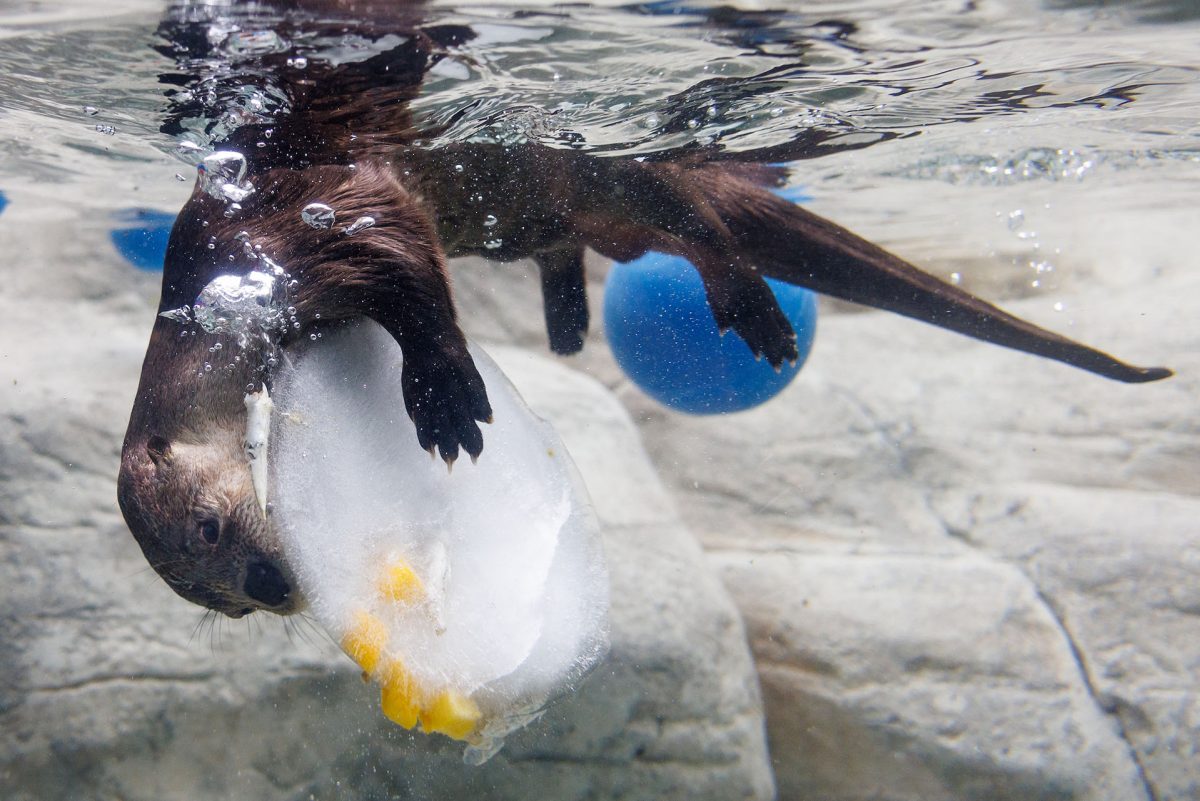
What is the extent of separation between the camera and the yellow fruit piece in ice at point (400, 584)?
1922 mm

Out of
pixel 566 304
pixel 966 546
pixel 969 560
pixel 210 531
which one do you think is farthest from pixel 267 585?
pixel 966 546

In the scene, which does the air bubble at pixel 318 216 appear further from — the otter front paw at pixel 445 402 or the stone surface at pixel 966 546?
the stone surface at pixel 966 546

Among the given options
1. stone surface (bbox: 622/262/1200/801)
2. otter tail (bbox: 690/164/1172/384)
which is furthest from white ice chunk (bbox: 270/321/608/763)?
stone surface (bbox: 622/262/1200/801)

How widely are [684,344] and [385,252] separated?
1649 millimetres

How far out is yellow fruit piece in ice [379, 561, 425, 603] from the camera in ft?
6.31

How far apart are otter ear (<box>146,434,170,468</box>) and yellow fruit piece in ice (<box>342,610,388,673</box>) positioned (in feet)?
2.61

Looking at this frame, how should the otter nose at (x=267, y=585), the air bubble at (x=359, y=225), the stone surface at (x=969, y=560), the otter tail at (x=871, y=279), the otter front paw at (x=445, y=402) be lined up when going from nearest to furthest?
the otter nose at (x=267, y=585)
the otter front paw at (x=445, y=402)
the air bubble at (x=359, y=225)
the otter tail at (x=871, y=279)
the stone surface at (x=969, y=560)

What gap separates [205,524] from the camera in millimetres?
2119

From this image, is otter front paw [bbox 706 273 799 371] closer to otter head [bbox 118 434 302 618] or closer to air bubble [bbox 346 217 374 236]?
air bubble [bbox 346 217 374 236]

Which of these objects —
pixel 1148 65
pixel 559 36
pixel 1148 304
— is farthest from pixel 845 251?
pixel 1148 304

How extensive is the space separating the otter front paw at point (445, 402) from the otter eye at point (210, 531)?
0.55m

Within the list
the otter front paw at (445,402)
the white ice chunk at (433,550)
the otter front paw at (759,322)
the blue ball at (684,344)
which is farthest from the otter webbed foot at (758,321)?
the otter front paw at (445,402)

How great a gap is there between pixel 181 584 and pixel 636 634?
2184mm

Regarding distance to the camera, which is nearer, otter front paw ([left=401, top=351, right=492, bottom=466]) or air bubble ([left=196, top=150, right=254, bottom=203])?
otter front paw ([left=401, top=351, right=492, bottom=466])
